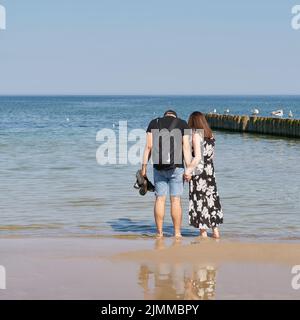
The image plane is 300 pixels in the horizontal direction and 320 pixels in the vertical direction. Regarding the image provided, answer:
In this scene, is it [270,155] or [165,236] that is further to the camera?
[270,155]

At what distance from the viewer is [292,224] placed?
13305mm

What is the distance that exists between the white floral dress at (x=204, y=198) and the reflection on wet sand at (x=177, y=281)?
205 cm

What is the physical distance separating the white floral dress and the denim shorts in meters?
0.36

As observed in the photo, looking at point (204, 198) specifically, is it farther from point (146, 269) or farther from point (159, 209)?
point (146, 269)

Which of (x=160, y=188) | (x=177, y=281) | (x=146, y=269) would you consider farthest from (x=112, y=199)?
(x=177, y=281)

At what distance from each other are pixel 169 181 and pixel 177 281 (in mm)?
2729

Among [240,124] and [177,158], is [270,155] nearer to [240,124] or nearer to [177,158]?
[177,158]

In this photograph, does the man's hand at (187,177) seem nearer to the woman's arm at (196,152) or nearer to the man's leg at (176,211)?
the woman's arm at (196,152)

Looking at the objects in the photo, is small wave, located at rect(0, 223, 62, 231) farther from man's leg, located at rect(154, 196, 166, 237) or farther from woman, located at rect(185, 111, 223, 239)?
woman, located at rect(185, 111, 223, 239)

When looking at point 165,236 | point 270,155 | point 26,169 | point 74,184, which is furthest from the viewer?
point 270,155

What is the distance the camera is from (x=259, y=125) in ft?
171

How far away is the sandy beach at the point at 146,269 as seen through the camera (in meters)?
7.61

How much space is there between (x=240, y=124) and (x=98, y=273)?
48.0 metres
